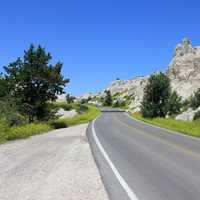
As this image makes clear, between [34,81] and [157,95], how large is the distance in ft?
59.7

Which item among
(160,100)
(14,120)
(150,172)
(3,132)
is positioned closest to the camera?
(150,172)

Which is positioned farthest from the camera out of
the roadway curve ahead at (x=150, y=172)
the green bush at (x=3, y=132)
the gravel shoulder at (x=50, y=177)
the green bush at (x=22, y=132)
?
the green bush at (x=22, y=132)

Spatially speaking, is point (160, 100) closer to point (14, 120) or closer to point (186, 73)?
point (14, 120)

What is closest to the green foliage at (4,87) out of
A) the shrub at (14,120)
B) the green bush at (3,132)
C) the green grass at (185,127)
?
the shrub at (14,120)

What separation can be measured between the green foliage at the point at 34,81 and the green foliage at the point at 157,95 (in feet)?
47.3

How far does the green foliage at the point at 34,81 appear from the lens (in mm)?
42906

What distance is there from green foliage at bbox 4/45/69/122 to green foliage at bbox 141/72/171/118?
47.3 ft

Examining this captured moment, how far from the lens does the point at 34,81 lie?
43.6 metres

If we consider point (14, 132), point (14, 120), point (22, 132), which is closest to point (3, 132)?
point (14, 132)

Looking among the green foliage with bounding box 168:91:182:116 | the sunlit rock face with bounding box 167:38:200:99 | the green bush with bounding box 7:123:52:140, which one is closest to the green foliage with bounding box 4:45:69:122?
the green bush with bounding box 7:123:52:140

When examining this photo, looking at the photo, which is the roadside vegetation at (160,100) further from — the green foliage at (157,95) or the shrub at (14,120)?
the shrub at (14,120)

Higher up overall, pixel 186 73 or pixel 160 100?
pixel 186 73

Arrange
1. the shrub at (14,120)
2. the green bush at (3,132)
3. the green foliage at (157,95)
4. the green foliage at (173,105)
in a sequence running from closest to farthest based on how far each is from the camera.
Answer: the green bush at (3,132)
the shrub at (14,120)
the green foliage at (157,95)
the green foliage at (173,105)

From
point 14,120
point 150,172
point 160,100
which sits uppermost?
point 160,100
